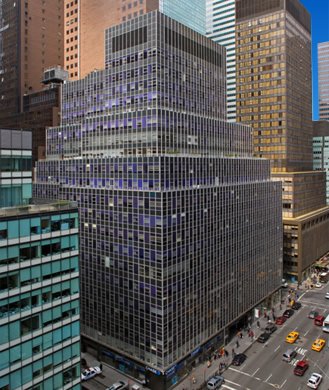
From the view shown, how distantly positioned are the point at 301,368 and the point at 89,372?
39.6 m

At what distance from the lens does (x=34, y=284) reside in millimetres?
42969

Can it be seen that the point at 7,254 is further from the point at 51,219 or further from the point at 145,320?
the point at 145,320

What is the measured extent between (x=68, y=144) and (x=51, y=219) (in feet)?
172

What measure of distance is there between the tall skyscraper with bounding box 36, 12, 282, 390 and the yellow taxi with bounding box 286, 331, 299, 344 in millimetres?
10654

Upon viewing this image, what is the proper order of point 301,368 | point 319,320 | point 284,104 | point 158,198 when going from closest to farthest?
1. point 158,198
2. point 301,368
3. point 319,320
4. point 284,104

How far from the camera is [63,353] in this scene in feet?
152

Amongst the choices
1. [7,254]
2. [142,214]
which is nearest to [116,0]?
[142,214]

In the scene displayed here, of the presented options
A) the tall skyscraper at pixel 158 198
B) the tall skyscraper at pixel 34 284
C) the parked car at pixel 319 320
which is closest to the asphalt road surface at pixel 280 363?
the parked car at pixel 319 320

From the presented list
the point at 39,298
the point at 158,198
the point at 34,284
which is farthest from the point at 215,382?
the point at 34,284

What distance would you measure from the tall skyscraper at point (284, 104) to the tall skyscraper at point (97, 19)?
21.2 m

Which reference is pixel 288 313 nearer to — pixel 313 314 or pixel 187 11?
pixel 313 314

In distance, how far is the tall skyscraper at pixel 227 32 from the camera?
15912 cm

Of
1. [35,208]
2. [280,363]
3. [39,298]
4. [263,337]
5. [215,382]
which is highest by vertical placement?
[35,208]

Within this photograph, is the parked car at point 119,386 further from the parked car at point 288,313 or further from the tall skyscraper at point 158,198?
the parked car at point 288,313
